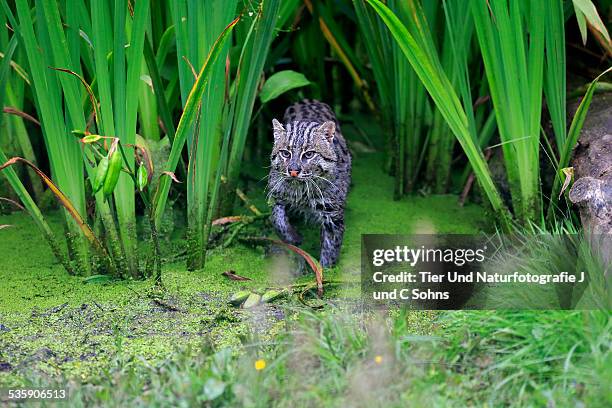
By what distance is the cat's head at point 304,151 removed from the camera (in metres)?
4.75

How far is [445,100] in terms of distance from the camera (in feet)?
15.0

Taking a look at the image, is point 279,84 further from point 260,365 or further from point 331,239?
point 260,365

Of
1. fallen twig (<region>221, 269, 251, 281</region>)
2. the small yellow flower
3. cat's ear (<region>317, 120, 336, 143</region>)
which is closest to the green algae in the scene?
fallen twig (<region>221, 269, 251, 281</region>)

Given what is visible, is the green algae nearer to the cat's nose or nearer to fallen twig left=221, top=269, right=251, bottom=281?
fallen twig left=221, top=269, right=251, bottom=281

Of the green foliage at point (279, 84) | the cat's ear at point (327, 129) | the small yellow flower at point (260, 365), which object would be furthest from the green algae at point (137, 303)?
the green foliage at point (279, 84)

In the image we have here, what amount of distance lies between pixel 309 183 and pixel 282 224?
304 mm

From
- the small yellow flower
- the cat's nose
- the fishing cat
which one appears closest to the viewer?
the small yellow flower

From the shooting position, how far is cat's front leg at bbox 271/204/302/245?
4.98 m

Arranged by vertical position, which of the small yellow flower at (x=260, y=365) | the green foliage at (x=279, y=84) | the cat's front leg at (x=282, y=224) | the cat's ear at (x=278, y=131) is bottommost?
the small yellow flower at (x=260, y=365)

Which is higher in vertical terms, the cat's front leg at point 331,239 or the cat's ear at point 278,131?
the cat's ear at point 278,131

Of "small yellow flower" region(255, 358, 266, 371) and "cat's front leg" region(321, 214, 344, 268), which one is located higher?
"cat's front leg" region(321, 214, 344, 268)

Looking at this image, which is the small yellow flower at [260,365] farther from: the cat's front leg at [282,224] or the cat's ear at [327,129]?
the cat's ear at [327,129]

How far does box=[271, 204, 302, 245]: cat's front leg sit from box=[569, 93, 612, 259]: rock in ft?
5.29

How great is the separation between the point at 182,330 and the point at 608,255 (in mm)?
2129
